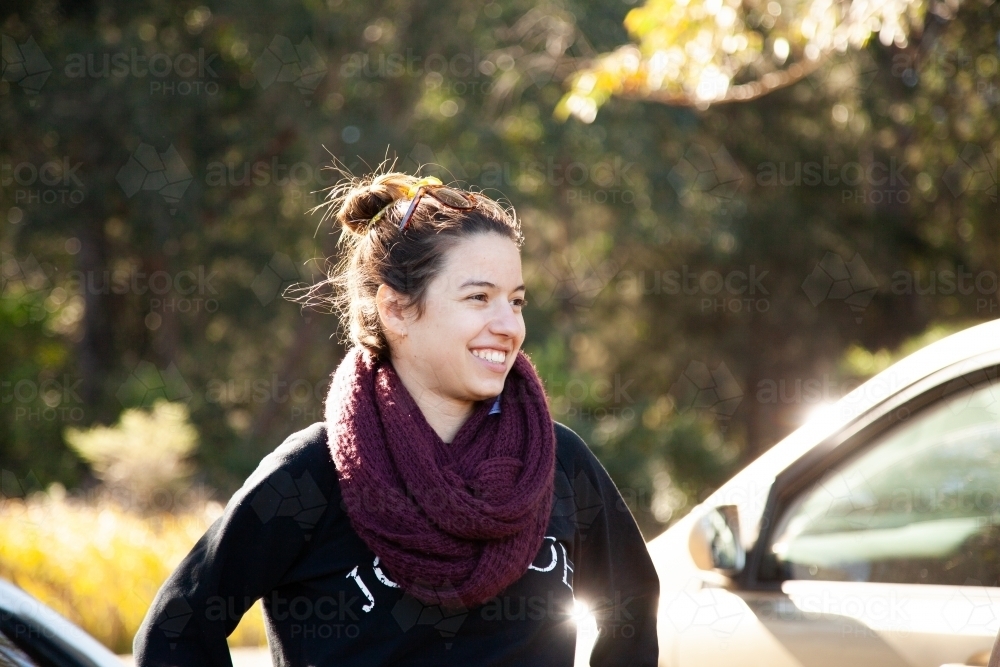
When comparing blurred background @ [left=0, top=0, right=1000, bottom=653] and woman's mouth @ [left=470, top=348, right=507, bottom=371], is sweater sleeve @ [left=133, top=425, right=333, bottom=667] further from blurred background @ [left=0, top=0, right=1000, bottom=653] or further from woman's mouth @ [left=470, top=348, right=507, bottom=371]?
blurred background @ [left=0, top=0, right=1000, bottom=653]

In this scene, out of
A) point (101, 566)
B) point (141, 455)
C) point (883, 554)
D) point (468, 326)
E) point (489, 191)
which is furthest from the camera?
point (489, 191)

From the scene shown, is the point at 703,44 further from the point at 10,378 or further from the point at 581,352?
the point at 581,352

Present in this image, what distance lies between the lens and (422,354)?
2.19 meters

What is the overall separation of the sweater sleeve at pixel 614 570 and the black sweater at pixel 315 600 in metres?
0.14

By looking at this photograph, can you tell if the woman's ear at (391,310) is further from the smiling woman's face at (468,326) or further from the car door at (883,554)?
the car door at (883,554)

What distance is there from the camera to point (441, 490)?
2.00 meters

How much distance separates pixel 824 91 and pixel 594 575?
51.9 feet

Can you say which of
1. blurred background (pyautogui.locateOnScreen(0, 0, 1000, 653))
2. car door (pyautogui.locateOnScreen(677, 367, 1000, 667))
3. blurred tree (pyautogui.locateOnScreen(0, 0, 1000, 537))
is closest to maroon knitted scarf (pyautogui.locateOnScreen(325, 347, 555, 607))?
car door (pyautogui.locateOnScreen(677, 367, 1000, 667))

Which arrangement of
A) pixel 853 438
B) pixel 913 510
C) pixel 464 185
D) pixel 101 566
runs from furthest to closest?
pixel 464 185
pixel 101 566
pixel 913 510
pixel 853 438

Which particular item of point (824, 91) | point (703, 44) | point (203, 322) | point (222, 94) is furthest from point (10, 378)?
point (824, 91)

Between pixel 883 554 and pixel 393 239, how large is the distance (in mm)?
1606

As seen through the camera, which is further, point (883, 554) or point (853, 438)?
point (883, 554)

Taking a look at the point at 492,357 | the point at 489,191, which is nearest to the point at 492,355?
the point at 492,357

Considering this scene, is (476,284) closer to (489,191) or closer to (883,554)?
(883,554)
